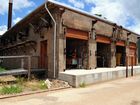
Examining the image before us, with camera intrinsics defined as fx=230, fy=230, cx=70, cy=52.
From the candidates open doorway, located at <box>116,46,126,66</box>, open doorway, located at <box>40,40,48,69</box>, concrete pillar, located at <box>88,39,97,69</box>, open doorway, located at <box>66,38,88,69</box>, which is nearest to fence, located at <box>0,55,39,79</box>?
open doorway, located at <box>40,40,48,69</box>

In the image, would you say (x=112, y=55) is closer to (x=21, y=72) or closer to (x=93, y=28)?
(x=93, y=28)

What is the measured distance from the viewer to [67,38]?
15586 mm

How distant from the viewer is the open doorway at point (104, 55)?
1758 cm

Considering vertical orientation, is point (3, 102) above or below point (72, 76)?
below

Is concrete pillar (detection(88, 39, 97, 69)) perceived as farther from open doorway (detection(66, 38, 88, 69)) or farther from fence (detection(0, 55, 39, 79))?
fence (detection(0, 55, 39, 79))

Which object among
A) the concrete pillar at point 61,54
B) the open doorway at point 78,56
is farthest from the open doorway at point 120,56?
the concrete pillar at point 61,54

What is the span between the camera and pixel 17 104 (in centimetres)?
775

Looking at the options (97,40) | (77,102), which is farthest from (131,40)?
(77,102)

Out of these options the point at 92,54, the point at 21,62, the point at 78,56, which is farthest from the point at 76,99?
the point at 78,56

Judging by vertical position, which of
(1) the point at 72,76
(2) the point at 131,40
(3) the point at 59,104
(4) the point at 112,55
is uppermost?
(2) the point at 131,40

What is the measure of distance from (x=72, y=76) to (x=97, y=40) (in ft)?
16.6

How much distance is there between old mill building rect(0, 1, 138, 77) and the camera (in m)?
12.9

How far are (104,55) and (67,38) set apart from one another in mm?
3898

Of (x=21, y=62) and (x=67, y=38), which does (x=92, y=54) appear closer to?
(x=67, y=38)
